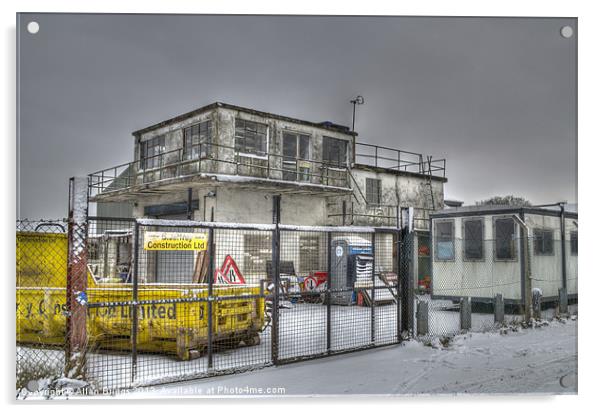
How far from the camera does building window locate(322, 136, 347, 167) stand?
19.8 meters

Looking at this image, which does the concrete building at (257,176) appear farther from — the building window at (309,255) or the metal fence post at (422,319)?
the metal fence post at (422,319)

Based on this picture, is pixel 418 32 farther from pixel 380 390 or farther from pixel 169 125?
pixel 169 125

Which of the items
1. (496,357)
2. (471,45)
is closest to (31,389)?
(496,357)

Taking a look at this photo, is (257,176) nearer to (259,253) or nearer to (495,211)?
(495,211)

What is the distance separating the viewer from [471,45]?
7.37 meters

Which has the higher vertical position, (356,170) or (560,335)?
(356,170)

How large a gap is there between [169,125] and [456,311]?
10904 millimetres

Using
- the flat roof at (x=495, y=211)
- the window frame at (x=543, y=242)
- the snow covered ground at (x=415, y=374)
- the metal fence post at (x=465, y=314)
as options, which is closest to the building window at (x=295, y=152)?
the flat roof at (x=495, y=211)

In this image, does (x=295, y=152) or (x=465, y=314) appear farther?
(x=295, y=152)


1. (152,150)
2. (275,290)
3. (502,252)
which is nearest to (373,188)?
(502,252)

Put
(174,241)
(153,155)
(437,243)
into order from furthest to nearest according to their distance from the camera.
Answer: (153,155) < (437,243) < (174,241)

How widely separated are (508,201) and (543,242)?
1.89 meters

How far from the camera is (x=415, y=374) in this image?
7.11 meters

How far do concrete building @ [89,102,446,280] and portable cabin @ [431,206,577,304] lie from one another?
171 centimetres
